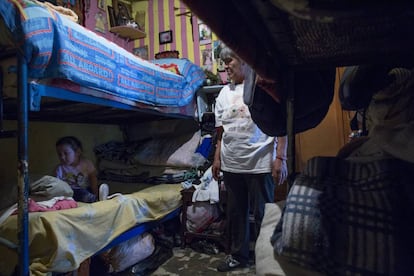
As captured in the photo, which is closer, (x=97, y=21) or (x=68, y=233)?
(x=68, y=233)

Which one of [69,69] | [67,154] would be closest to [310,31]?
[69,69]

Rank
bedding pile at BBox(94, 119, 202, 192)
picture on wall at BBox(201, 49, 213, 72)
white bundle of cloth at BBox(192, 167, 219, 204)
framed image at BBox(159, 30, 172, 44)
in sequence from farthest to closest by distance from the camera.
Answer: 1. framed image at BBox(159, 30, 172, 44)
2. picture on wall at BBox(201, 49, 213, 72)
3. bedding pile at BBox(94, 119, 202, 192)
4. white bundle of cloth at BBox(192, 167, 219, 204)

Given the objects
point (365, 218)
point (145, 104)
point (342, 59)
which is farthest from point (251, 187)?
point (365, 218)

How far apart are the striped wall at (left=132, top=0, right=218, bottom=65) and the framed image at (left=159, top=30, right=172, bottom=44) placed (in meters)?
0.03

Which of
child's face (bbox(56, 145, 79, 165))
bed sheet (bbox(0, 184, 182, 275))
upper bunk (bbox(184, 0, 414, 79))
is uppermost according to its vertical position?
upper bunk (bbox(184, 0, 414, 79))

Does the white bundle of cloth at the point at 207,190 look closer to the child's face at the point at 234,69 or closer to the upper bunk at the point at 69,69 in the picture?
the upper bunk at the point at 69,69

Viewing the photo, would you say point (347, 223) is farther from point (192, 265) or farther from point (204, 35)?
point (204, 35)

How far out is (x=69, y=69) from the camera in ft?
4.21

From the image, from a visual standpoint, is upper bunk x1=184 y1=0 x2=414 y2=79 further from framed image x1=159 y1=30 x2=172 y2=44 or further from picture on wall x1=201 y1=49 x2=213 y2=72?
framed image x1=159 y1=30 x2=172 y2=44

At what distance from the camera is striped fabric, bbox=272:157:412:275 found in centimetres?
46

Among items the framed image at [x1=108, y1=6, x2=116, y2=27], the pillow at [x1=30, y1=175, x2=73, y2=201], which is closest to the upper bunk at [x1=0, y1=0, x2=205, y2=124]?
the pillow at [x1=30, y1=175, x2=73, y2=201]

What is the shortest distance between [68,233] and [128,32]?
7.99 ft

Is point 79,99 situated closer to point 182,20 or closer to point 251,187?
point 251,187

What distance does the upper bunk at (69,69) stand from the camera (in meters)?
1.11
